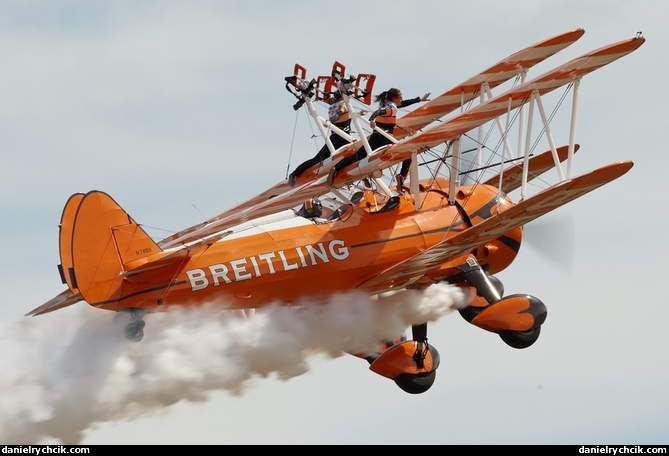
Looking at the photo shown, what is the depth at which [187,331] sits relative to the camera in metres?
15.2

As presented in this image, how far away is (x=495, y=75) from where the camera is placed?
18.6 metres

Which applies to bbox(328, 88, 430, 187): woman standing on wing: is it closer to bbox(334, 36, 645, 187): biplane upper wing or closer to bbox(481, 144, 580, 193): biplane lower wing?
bbox(334, 36, 645, 187): biplane upper wing

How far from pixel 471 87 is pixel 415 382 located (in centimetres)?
449

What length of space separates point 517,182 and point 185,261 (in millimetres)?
5390

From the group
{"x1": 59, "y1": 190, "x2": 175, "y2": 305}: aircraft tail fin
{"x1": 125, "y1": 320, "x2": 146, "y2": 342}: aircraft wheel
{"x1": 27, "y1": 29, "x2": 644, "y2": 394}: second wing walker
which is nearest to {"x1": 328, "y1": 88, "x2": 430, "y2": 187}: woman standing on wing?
{"x1": 27, "y1": 29, "x2": 644, "y2": 394}: second wing walker

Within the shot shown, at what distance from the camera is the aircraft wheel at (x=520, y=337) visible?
16062 mm

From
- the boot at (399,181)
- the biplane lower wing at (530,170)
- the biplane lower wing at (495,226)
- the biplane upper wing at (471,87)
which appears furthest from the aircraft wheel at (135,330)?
the biplane lower wing at (530,170)

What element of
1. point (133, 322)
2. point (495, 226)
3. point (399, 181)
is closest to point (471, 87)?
point (399, 181)

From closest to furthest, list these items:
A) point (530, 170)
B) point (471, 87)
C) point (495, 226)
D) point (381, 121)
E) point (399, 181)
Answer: point (495, 226) < point (381, 121) < point (399, 181) < point (530, 170) < point (471, 87)

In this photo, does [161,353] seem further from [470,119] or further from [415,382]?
[470,119]

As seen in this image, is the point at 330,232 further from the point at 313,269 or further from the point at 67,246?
the point at 67,246

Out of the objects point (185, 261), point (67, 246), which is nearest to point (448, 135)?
point (185, 261)

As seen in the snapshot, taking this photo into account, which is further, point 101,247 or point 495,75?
point 495,75

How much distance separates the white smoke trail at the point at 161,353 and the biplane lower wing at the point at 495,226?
1.57 ft
